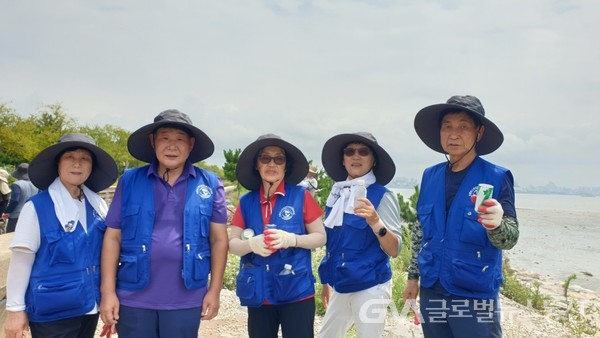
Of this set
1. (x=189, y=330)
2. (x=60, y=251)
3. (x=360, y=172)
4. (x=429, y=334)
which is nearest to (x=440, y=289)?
(x=429, y=334)

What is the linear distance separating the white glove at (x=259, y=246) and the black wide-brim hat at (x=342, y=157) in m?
0.98

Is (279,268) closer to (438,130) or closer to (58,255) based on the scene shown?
(58,255)

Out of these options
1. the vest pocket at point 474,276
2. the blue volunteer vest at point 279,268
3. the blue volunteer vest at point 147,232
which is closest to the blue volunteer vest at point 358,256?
the blue volunteer vest at point 279,268

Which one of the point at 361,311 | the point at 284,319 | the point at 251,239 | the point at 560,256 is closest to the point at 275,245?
the point at 251,239

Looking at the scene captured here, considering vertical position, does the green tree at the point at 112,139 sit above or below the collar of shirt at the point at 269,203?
above

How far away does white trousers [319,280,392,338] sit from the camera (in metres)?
3.06

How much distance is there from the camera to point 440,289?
110 inches

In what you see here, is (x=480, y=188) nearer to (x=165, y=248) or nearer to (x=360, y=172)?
(x=360, y=172)

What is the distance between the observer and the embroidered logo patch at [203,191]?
2787 millimetres

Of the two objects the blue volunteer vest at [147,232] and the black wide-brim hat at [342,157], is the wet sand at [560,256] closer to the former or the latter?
the black wide-brim hat at [342,157]

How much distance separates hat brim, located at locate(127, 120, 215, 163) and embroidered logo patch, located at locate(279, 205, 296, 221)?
26.7 inches

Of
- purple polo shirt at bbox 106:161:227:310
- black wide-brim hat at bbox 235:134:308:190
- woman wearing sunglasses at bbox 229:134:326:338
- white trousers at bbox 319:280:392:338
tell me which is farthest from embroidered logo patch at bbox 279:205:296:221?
white trousers at bbox 319:280:392:338

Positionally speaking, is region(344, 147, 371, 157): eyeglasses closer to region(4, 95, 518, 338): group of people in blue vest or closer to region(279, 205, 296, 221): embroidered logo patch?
region(4, 95, 518, 338): group of people in blue vest

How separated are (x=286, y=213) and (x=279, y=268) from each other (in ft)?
1.21
